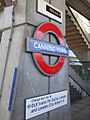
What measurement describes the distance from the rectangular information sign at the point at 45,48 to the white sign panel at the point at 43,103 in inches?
27.8

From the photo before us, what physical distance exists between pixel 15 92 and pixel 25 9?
120cm

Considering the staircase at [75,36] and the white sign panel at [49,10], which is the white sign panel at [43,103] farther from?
the staircase at [75,36]

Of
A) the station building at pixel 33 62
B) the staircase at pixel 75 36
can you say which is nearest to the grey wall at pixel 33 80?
the station building at pixel 33 62

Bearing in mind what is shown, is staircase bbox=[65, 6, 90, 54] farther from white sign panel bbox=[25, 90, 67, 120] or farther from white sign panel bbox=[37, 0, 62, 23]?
white sign panel bbox=[25, 90, 67, 120]

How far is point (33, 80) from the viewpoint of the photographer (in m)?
2.48

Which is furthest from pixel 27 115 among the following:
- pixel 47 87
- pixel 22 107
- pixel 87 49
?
pixel 87 49

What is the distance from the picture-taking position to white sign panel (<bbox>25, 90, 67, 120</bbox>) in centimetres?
238

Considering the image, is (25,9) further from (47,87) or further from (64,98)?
(64,98)

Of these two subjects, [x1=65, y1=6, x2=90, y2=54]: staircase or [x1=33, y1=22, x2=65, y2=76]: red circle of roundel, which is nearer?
[x1=33, y1=22, x2=65, y2=76]: red circle of roundel

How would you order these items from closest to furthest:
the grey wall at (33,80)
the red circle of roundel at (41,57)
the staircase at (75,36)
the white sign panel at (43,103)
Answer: the grey wall at (33,80) → the white sign panel at (43,103) → the red circle of roundel at (41,57) → the staircase at (75,36)

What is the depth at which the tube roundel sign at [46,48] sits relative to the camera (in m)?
2.46

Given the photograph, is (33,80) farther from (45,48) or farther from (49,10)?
(49,10)

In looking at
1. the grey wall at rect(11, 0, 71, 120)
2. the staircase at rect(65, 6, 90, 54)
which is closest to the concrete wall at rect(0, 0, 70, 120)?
the grey wall at rect(11, 0, 71, 120)

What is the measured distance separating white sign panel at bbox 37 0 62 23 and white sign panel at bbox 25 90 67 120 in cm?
134
